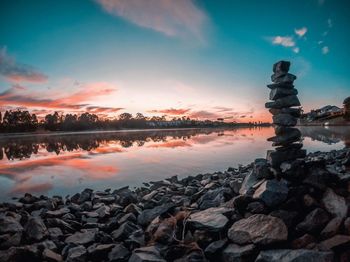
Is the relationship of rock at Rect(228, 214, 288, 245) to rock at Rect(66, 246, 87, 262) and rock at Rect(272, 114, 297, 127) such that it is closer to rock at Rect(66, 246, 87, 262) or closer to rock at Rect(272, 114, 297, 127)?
rock at Rect(66, 246, 87, 262)

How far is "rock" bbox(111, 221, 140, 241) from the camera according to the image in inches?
294

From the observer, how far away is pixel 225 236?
6.37 m

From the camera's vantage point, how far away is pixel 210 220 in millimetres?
6820

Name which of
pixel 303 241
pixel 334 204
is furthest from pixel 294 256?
pixel 334 204

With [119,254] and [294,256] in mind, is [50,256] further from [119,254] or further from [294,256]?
[294,256]

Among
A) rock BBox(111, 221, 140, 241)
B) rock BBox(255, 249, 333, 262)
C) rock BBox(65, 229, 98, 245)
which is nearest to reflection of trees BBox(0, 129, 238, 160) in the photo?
rock BBox(65, 229, 98, 245)

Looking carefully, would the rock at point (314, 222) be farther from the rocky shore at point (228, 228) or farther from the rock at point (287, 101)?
the rock at point (287, 101)

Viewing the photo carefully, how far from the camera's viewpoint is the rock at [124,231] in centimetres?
746

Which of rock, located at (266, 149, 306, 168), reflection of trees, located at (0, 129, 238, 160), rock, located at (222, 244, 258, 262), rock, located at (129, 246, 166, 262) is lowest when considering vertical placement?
reflection of trees, located at (0, 129, 238, 160)

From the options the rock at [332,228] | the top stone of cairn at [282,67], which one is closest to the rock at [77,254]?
the rock at [332,228]

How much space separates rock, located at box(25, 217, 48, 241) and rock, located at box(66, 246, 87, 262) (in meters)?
1.47

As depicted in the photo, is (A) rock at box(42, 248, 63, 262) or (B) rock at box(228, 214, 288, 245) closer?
(B) rock at box(228, 214, 288, 245)

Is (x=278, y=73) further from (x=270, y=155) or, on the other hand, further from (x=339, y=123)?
(x=339, y=123)

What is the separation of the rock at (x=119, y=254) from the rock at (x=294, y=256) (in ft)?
10.2
